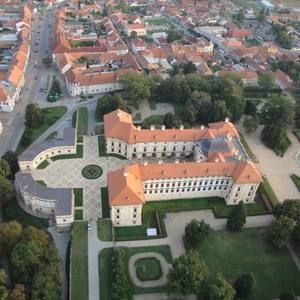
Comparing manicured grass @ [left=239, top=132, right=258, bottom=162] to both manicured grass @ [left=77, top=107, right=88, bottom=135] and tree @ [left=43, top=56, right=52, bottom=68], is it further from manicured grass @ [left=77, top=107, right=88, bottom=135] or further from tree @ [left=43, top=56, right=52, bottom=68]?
tree @ [left=43, top=56, right=52, bottom=68]

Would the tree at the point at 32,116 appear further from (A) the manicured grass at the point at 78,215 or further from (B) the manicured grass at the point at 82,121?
(A) the manicured grass at the point at 78,215

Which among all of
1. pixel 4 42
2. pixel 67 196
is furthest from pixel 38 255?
pixel 4 42

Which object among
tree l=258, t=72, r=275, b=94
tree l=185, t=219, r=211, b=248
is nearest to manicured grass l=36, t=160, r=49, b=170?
tree l=185, t=219, r=211, b=248

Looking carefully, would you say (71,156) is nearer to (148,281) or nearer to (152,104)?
(152,104)

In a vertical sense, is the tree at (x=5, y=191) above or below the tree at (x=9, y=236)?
below

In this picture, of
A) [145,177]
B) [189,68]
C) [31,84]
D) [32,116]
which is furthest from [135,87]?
[145,177]

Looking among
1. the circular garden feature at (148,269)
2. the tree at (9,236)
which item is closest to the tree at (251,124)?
the circular garden feature at (148,269)
